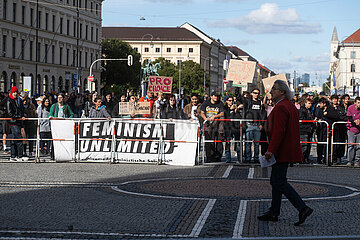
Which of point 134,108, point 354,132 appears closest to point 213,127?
point 134,108

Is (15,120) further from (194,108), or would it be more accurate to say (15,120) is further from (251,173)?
(251,173)

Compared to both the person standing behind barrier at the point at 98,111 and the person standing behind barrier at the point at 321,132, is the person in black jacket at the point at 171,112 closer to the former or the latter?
the person standing behind barrier at the point at 98,111

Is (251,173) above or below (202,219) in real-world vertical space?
below

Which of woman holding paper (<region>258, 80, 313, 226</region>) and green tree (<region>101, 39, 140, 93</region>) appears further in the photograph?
green tree (<region>101, 39, 140, 93</region>)

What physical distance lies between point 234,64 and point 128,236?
15201 mm

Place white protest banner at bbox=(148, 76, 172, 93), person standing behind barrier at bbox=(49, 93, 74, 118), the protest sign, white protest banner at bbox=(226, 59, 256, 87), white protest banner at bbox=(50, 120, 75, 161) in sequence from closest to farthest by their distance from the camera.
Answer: white protest banner at bbox=(50, 120, 75, 161) < person standing behind barrier at bbox=(49, 93, 74, 118) < the protest sign < white protest banner at bbox=(226, 59, 256, 87) < white protest banner at bbox=(148, 76, 172, 93)

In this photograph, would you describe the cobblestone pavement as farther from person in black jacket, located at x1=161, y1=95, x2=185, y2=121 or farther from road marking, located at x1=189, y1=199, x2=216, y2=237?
person in black jacket, located at x1=161, y1=95, x2=185, y2=121

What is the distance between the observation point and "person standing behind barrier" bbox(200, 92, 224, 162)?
18375 mm

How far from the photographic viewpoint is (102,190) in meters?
11.9

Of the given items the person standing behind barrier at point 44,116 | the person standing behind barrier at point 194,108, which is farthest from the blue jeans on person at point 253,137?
the person standing behind barrier at point 44,116

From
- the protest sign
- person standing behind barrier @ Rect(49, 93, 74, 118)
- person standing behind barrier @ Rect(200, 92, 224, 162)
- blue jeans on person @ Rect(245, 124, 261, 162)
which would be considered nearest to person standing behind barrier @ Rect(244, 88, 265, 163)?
blue jeans on person @ Rect(245, 124, 261, 162)

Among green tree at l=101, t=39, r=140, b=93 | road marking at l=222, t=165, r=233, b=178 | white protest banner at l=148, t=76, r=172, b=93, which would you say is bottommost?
road marking at l=222, t=165, r=233, b=178

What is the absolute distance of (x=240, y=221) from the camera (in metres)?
8.70

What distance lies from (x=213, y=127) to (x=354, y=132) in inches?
150
